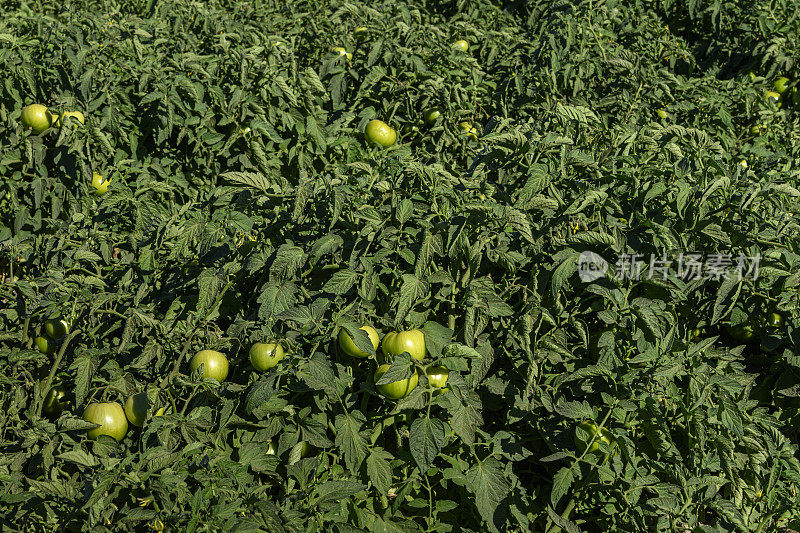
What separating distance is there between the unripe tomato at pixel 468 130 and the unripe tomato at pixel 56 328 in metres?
2.15

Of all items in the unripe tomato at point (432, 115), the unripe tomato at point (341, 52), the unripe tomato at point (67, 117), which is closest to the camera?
the unripe tomato at point (67, 117)

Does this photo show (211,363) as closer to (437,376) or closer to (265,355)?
(265,355)

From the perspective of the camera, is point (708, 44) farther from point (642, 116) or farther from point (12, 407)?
point (12, 407)

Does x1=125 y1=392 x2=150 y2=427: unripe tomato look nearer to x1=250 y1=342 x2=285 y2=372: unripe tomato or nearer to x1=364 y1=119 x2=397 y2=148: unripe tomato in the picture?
x1=250 y1=342 x2=285 y2=372: unripe tomato

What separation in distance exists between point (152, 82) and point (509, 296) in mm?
2338

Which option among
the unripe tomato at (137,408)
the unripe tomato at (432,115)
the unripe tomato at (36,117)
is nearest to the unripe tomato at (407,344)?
the unripe tomato at (137,408)

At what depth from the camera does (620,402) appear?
7.15ft

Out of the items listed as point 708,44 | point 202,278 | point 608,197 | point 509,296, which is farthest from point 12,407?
point 708,44

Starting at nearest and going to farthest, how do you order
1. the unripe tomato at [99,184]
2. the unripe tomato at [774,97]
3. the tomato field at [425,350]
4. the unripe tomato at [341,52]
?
the tomato field at [425,350] → the unripe tomato at [99,184] → the unripe tomato at [341,52] → the unripe tomato at [774,97]

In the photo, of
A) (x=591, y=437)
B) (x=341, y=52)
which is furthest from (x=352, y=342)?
(x=341, y=52)

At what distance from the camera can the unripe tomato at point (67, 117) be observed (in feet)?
11.1

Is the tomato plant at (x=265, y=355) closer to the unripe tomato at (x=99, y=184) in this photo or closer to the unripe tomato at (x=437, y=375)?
the unripe tomato at (x=437, y=375)

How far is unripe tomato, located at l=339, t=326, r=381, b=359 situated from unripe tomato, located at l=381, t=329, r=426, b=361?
0.06 meters

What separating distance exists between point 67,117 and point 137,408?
1617 mm
